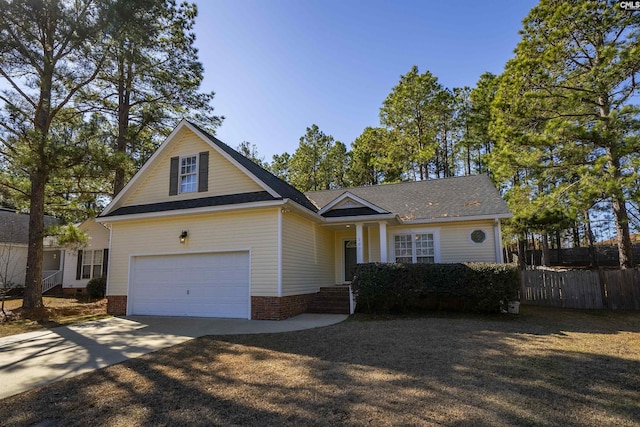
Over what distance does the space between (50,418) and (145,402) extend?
0.94 metres

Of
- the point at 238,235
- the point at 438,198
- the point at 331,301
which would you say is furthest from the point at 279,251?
the point at 438,198

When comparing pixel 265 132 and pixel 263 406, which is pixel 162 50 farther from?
pixel 263 406

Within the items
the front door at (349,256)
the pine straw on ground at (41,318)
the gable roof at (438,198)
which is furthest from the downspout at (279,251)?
the pine straw on ground at (41,318)

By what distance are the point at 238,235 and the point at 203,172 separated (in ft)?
9.33

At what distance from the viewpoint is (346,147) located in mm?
34156

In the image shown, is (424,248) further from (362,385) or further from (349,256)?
(362,385)

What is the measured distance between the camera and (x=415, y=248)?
45.7ft

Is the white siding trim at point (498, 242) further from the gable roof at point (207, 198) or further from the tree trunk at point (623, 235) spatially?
the gable roof at point (207, 198)

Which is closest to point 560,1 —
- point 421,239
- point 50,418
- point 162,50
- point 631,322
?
point 421,239

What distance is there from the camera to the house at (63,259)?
20734 mm

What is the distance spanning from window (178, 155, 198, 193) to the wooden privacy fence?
1262 centimetres

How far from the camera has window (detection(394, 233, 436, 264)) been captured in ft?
45.1

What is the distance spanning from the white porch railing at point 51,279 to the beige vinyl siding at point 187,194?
41.0 feet

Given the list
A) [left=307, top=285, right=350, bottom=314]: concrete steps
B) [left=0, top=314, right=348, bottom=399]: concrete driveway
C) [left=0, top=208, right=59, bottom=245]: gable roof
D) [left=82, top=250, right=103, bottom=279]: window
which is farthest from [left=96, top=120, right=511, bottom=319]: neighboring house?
[left=0, top=208, right=59, bottom=245]: gable roof
